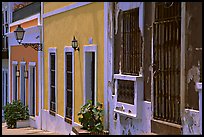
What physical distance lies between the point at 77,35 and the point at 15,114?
5862mm

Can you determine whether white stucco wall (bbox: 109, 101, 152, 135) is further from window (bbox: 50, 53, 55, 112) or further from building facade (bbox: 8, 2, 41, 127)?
building facade (bbox: 8, 2, 41, 127)

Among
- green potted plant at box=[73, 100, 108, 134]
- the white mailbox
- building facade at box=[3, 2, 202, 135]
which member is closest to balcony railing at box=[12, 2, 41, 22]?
building facade at box=[3, 2, 202, 135]

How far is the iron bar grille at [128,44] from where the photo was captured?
27.3 ft

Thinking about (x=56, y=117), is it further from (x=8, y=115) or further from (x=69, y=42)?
(x=8, y=115)

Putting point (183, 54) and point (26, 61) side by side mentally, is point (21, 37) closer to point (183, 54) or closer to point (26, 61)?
point (26, 61)

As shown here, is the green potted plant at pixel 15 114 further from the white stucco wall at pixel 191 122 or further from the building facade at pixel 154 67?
the white stucco wall at pixel 191 122

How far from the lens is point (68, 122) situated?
477 inches

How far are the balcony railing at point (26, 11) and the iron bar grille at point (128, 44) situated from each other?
674cm

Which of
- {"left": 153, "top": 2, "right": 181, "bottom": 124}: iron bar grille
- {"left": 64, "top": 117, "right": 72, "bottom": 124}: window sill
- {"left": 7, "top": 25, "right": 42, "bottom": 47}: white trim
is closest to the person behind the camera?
{"left": 153, "top": 2, "right": 181, "bottom": 124}: iron bar grille

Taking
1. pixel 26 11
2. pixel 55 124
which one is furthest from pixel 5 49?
pixel 55 124

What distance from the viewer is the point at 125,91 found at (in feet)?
28.5

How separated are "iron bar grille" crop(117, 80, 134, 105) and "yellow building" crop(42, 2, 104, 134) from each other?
1037 millimetres

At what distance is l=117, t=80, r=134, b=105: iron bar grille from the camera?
8.43 metres

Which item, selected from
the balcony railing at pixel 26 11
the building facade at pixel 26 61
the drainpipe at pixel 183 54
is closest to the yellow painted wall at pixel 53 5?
the building facade at pixel 26 61
